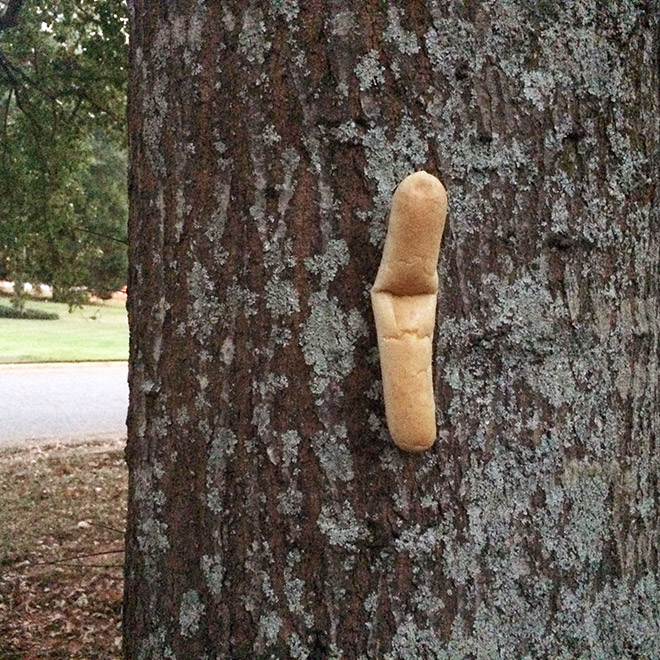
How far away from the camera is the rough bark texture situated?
1.14 m

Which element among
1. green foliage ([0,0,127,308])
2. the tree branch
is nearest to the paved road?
green foliage ([0,0,127,308])

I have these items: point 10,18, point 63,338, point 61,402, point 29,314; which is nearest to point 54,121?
point 10,18

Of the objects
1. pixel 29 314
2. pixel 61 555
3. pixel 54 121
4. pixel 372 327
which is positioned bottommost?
pixel 61 555

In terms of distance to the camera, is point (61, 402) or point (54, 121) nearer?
point (54, 121)

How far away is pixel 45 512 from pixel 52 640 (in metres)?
2.24

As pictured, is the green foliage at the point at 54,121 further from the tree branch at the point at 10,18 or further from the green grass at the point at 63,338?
the green grass at the point at 63,338

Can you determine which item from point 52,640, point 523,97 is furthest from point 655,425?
point 52,640

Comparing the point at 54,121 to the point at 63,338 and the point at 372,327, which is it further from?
the point at 63,338

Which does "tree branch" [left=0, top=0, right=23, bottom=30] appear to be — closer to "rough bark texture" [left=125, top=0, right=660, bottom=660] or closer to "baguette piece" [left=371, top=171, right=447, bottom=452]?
"rough bark texture" [left=125, top=0, right=660, bottom=660]

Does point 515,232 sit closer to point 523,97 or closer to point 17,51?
point 523,97

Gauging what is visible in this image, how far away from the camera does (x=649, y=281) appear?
128 cm

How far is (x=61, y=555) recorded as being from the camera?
5125mm

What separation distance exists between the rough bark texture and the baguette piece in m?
0.05

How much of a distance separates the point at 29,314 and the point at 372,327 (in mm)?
23689
